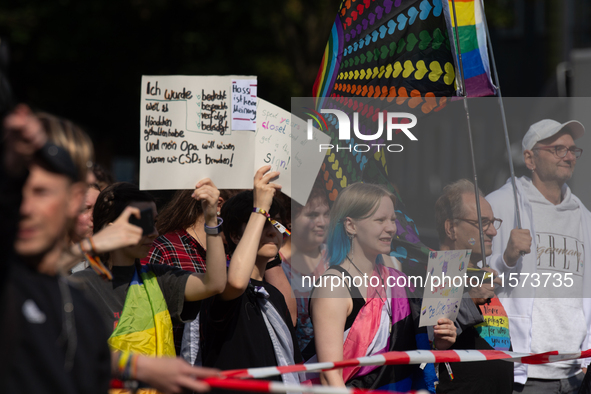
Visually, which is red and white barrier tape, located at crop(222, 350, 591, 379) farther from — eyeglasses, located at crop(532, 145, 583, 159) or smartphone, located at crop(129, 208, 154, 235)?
eyeglasses, located at crop(532, 145, 583, 159)

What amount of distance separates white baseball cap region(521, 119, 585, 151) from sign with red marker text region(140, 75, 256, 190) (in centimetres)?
158

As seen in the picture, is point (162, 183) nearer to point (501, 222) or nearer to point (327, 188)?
point (327, 188)

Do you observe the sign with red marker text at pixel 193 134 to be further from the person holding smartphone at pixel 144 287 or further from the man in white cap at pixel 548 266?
the man in white cap at pixel 548 266

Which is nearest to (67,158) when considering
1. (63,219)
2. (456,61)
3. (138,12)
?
(63,219)

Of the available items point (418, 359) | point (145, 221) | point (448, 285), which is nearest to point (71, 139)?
point (145, 221)

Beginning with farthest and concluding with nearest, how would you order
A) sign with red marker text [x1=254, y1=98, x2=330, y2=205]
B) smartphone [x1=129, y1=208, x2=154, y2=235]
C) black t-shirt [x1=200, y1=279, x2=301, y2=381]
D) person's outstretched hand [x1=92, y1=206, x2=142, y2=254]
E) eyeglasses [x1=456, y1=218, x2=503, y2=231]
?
eyeglasses [x1=456, y1=218, x2=503, y2=231]
sign with red marker text [x1=254, y1=98, x2=330, y2=205]
black t-shirt [x1=200, y1=279, x2=301, y2=381]
smartphone [x1=129, y1=208, x2=154, y2=235]
person's outstretched hand [x1=92, y1=206, x2=142, y2=254]

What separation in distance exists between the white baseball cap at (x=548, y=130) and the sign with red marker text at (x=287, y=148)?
3.91ft

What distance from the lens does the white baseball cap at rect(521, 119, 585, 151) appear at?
11.7ft

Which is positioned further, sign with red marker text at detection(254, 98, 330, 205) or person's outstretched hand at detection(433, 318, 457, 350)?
sign with red marker text at detection(254, 98, 330, 205)

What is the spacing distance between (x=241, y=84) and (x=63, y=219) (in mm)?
1622

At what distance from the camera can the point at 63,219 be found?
166 centimetres

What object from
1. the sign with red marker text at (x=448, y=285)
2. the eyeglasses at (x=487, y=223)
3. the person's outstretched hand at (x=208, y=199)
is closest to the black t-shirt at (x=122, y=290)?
the person's outstretched hand at (x=208, y=199)

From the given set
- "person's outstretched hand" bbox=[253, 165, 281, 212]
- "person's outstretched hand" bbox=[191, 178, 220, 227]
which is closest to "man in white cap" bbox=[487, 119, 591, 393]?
"person's outstretched hand" bbox=[253, 165, 281, 212]

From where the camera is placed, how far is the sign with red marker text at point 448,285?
118 inches
